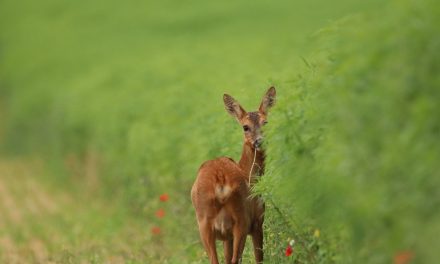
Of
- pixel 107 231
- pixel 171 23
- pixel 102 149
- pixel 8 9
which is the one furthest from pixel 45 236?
pixel 8 9

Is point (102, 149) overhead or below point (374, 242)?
overhead

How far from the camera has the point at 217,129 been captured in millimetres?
13516

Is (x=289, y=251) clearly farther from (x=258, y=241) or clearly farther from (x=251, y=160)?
(x=251, y=160)

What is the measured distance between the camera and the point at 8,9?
5006 cm

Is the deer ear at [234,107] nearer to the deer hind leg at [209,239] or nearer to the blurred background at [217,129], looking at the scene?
the blurred background at [217,129]

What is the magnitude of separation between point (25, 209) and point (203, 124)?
7001 millimetres

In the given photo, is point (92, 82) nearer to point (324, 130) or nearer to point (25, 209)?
point (25, 209)

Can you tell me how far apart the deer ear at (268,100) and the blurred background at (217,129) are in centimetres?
55

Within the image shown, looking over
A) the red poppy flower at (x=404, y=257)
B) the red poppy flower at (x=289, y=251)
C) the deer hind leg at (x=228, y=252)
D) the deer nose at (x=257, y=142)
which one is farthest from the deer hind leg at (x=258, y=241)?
the red poppy flower at (x=404, y=257)

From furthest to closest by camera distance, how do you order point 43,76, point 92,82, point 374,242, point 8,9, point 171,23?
point 8,9
point 171,23
point 43,76
point 92,82
point 374,242

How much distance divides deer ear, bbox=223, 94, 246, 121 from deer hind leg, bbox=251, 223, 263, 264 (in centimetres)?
133

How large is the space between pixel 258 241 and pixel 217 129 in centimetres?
361

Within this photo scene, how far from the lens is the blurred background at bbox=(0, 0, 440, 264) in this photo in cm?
703

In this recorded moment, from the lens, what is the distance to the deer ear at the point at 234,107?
10946 millimetres
